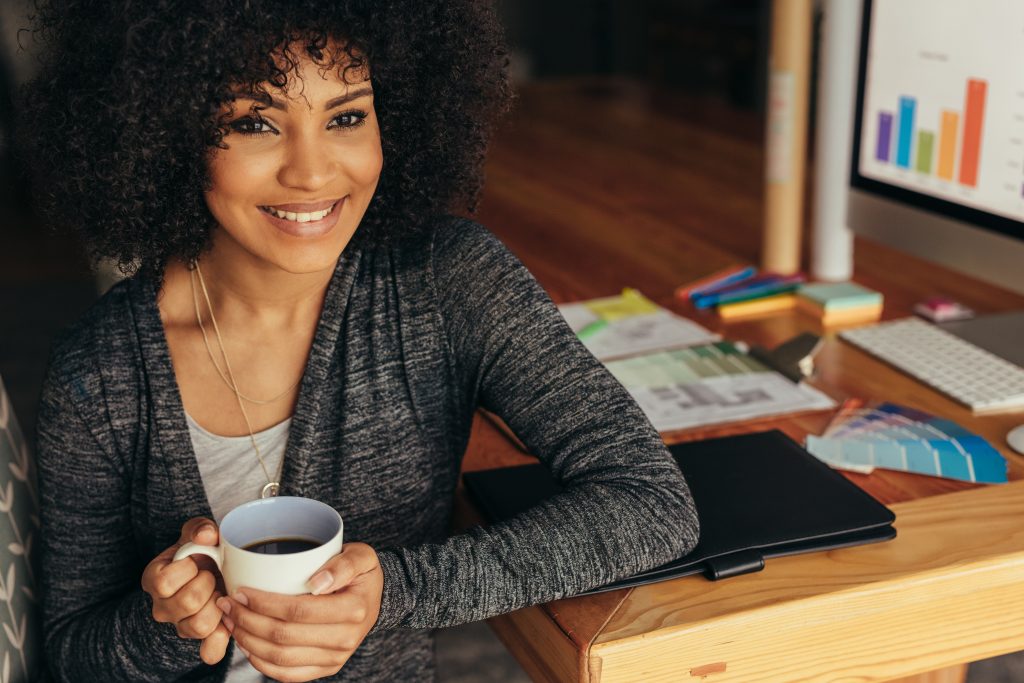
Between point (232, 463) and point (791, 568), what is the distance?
0.54 meters

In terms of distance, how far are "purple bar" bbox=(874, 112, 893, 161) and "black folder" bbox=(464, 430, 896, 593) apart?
531 mm

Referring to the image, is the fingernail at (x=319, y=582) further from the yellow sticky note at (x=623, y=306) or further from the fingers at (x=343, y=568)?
the yellow sticky note at (x=623, y=306)

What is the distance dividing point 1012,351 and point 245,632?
3.14 ft

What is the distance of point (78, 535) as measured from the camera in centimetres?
110

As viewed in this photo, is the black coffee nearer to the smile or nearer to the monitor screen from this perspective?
the smile

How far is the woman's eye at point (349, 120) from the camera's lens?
1.05 metres

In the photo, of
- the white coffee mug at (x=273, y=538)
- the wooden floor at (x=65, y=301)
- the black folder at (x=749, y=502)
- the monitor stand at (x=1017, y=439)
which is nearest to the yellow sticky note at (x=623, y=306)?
the wooden floor at (x=65, y=301)

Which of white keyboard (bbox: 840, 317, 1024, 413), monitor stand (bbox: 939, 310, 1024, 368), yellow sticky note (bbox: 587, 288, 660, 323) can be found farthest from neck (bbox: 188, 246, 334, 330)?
monitor stand (bbox: 939, 310, 1024, 368)

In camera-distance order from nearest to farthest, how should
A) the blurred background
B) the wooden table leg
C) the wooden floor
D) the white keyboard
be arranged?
the white keyboard < the wooden table leg < the wooden floor < the blurred background

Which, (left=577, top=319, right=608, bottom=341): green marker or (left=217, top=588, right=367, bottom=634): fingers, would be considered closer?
(left=217, top=588, right=367, bottom=634): fingers

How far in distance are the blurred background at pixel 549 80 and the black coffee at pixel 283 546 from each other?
496 millimetres

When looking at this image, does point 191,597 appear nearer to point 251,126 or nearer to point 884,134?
point 251,126

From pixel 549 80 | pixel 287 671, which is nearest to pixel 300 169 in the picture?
pixel 287 671

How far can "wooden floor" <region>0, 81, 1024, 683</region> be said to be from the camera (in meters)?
2.01
